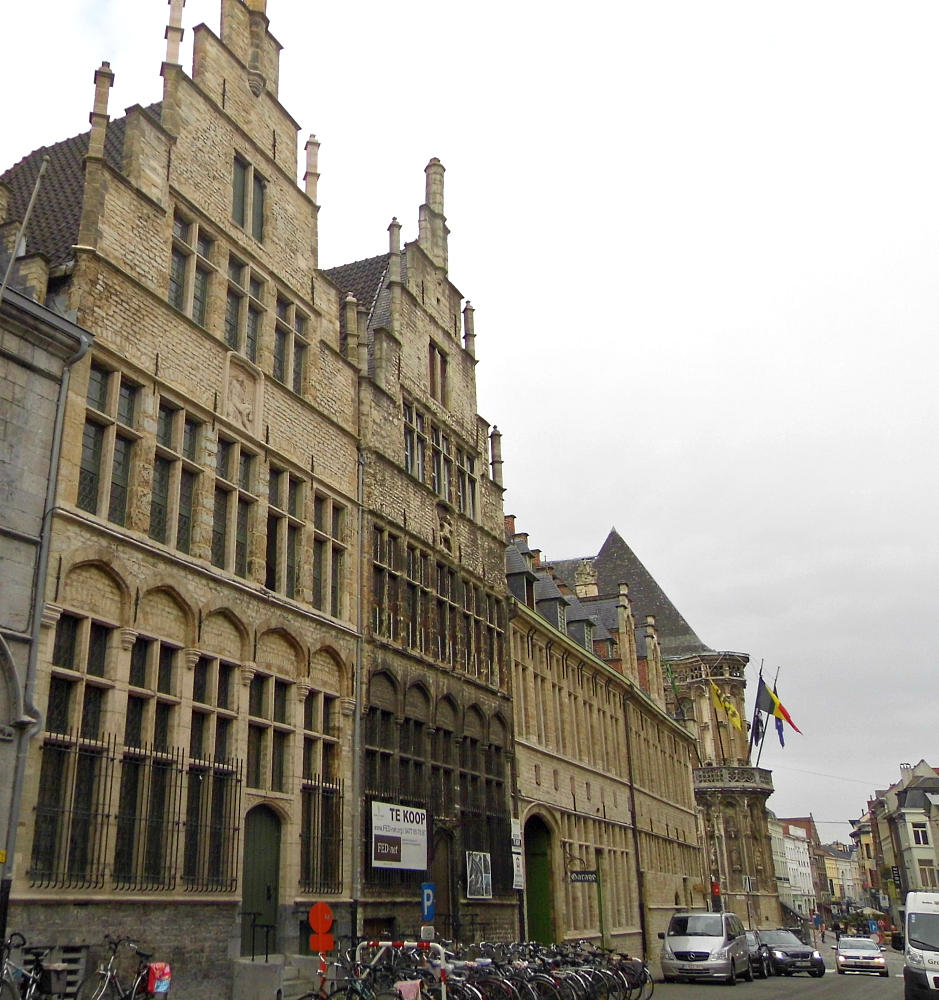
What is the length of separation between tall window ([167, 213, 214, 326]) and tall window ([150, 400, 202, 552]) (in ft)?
6.10

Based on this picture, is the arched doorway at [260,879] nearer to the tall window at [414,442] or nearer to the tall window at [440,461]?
the tall window at [440,461]

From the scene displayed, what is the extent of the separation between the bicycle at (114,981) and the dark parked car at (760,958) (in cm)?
2231

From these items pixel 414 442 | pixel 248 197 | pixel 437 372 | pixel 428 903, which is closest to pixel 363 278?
pixel 437 372

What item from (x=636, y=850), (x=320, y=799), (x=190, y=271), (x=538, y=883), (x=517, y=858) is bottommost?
(x=538, y=883)

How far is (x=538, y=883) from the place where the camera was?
27.8 metres

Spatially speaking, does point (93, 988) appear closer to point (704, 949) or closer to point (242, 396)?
point (242, 396)

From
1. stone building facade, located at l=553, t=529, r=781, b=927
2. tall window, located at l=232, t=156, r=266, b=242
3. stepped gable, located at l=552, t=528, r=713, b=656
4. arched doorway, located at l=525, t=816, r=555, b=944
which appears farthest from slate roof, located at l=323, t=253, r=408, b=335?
stepped gable, located at l=552, t=528, r=713, b=656

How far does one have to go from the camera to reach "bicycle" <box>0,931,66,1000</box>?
35.0 feet

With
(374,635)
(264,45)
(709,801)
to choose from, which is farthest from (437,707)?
(709,801)

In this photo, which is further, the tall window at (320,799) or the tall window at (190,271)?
the tall window at (320,799)

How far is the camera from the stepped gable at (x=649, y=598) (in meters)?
63.2

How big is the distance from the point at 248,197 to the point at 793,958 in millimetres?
28232

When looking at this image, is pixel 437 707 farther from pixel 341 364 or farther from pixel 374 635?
pixel 341 364

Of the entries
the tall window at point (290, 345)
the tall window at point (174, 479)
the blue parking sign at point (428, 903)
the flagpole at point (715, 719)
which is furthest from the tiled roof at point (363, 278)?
the flagpole at point (715, 719)
